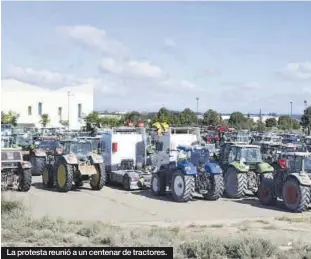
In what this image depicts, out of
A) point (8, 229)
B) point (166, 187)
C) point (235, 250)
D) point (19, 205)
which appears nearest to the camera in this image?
point (235, 250)

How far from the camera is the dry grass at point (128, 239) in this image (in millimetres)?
10953

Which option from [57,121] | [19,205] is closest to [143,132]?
[19,205]

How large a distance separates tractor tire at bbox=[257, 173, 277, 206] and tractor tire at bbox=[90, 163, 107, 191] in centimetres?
594

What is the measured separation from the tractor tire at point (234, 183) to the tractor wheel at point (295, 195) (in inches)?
87.7

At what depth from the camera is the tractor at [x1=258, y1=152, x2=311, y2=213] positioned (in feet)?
59.8

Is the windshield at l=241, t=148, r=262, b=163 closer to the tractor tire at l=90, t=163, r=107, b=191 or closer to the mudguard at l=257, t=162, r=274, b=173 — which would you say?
the mudguard at l=257, t=162, r=274, b=173

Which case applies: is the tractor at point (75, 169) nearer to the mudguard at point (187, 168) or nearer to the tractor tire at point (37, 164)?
the mudguard at point (187, 168)

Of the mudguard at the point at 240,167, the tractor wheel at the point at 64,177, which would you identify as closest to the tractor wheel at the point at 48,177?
the tractor wheel at the point at 64,177

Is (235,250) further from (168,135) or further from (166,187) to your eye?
(168,135)

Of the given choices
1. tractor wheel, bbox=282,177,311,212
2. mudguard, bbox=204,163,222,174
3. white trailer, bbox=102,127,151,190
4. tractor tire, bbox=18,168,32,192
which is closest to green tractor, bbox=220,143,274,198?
mudguard, bbox=204,163,222,174

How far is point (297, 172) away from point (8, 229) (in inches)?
389

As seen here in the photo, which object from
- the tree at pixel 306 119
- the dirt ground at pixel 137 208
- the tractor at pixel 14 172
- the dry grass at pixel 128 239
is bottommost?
A: the dirt ground at pixel 137 208

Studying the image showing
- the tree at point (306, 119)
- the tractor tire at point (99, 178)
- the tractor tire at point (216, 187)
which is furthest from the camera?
the tree at point (306, 119)

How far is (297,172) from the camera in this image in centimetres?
1898
